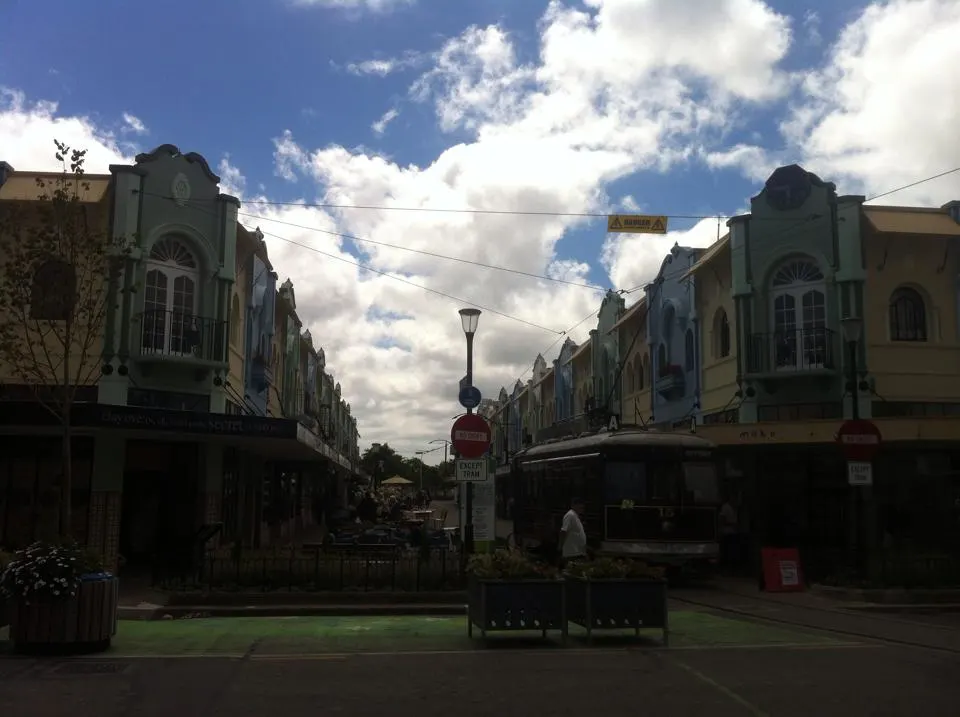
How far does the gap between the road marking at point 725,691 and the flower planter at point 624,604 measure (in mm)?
1041

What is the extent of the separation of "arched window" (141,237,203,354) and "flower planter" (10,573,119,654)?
1086 cm

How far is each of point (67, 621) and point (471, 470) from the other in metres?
6.92

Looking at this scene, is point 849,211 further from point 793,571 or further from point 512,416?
point 512,416

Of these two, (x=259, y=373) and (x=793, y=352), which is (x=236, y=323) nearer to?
(x=259, y=373)

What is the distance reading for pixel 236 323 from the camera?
949 inches

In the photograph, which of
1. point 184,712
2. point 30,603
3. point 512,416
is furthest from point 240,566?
point 512,416

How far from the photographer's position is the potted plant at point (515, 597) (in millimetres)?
10625

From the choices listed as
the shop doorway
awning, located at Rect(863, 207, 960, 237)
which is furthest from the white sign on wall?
awning, located at Rect(863, 207, 960, 237)

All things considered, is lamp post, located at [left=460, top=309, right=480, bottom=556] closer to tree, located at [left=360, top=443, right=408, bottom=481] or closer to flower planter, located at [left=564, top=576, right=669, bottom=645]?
flower planter, located at [left=564, top=576, right=669, bottom=645]

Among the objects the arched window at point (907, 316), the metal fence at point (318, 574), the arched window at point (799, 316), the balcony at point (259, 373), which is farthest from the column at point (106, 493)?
the arched window at point (907, 316)

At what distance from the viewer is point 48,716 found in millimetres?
7293

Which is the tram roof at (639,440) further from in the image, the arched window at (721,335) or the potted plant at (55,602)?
the potted plant at (55,602)

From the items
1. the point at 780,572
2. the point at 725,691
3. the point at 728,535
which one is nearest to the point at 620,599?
the point at 725,691

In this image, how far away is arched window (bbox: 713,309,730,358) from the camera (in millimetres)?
25703
